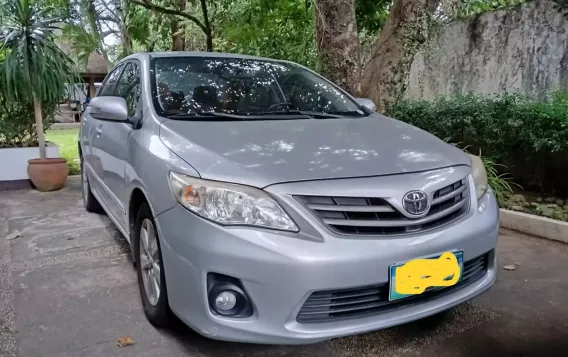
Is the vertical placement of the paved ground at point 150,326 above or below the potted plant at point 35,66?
below

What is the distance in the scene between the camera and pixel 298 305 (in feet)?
5.92

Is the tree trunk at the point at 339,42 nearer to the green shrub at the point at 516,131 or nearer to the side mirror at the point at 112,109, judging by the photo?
the green shrub at the point at 516,131

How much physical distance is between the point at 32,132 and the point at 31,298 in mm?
4071

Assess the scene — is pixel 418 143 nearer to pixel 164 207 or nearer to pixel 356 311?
pixel 356 311

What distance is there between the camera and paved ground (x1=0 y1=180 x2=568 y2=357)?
2.25 meters

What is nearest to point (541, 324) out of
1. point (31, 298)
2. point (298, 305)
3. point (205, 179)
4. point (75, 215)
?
point (298, 305)

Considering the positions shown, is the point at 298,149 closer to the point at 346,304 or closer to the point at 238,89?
the point at 346,304

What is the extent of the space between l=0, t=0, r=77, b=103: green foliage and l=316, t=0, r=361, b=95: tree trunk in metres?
3.11

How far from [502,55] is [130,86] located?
4.58m

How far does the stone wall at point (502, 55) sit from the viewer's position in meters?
5.27

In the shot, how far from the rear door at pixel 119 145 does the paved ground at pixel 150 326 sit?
1.49 feet

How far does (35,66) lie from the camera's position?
18.0 ft

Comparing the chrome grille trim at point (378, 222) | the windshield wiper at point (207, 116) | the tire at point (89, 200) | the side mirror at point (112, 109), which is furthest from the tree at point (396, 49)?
the chrome grille trim at point (378, 222)

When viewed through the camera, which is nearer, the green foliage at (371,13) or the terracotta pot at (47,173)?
the terracotta pot at (47,173)
